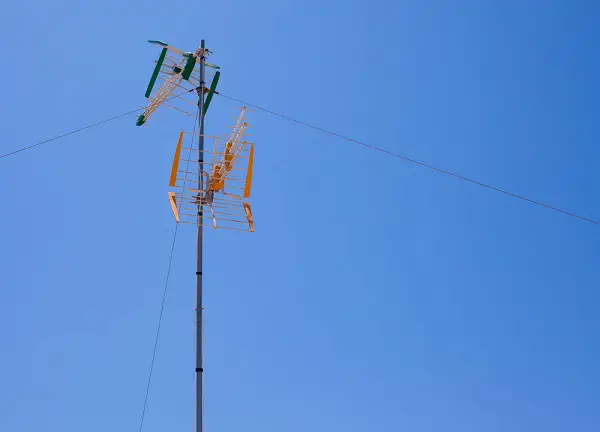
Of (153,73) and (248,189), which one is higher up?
(153,73)

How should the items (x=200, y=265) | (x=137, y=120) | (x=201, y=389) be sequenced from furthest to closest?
(x=137, y=120) → (x=200, y=265) → (x=201, y=389)

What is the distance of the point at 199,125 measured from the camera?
11.0 meters

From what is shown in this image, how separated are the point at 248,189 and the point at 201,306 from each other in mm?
2161

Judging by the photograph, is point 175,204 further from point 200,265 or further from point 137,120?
point 137,120

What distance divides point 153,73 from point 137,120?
0.92 m

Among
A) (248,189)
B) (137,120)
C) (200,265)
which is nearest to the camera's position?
(200,265)

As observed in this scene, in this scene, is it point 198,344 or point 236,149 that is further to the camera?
point 236,149

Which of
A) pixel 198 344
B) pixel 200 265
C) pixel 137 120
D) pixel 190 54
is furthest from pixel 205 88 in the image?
pixel 198 344

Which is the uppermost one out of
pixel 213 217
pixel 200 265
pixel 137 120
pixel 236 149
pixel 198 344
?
pixel 137 120

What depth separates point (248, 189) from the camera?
10.9 m

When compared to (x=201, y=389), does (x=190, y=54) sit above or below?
above

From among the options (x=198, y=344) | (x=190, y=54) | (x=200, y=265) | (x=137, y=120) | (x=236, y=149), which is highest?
(x=190, y=54)

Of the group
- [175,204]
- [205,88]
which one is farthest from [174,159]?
[205,88]

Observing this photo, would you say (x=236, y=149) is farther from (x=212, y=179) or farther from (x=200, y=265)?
(x=200, y=265)
